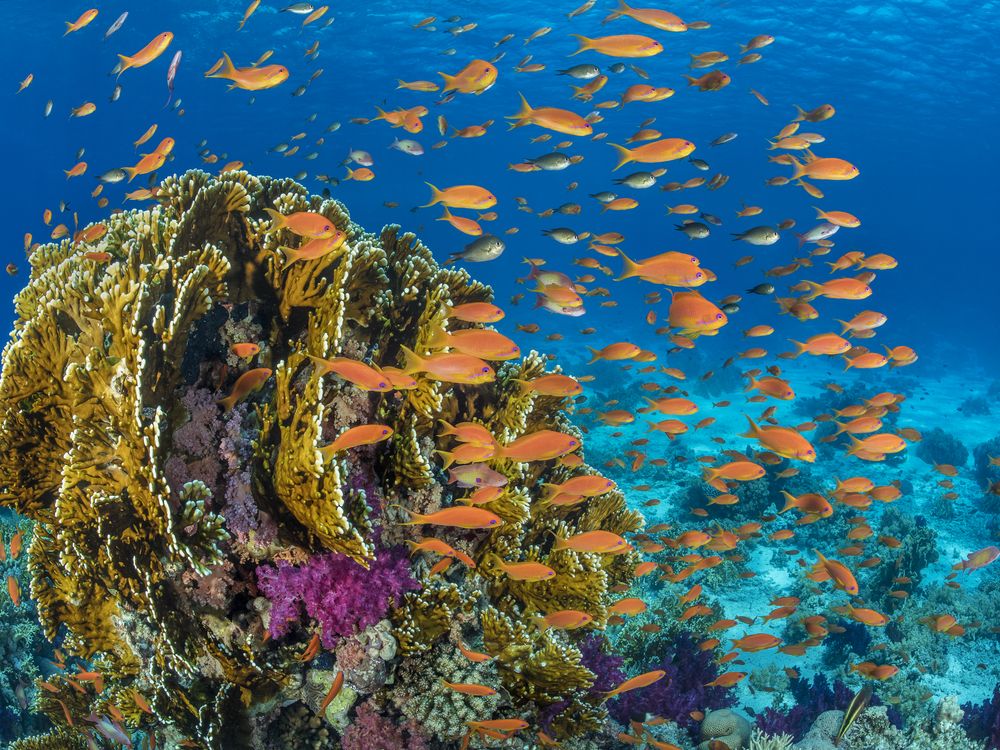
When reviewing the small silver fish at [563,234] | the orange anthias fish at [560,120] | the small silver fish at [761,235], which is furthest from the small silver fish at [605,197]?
the orange anthias fish at [560,120]

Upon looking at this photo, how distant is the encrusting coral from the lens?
375 cm

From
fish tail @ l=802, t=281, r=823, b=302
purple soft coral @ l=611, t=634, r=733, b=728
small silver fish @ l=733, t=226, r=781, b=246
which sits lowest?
purple soft coral @ l=611, t=634, r=733, b=728

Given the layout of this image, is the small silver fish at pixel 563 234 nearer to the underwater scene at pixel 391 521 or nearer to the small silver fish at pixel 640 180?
the underwater scene at pixel 391 521

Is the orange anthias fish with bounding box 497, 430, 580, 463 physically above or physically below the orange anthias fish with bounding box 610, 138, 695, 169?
below

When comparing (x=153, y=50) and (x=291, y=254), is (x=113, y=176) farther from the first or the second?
(x=291, y=254)

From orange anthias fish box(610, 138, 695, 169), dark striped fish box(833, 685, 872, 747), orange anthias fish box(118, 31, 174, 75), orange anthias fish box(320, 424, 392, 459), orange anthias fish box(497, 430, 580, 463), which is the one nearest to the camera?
orange anthias fish box(320, 424, 392, 459)

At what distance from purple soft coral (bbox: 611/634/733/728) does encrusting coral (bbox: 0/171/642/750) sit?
2096 mm

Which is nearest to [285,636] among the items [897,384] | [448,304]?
[448,304]

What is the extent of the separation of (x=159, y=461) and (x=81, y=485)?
2.44 ft

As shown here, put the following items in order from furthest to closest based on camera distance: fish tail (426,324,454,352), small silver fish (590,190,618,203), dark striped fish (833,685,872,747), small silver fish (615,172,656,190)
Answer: small silver fish (590,190,618,203) → small silver fish (615,172,656,190) → dark striped fish (833,685,872,747) → fish tail (426,324,454,352)

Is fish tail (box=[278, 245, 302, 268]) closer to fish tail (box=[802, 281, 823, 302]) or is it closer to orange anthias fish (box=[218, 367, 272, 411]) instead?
orange anthias fish (box=[218, 367, 272, 411])

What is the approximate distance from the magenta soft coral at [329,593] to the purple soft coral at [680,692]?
3967 millimetres

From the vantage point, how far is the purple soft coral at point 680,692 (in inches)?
265

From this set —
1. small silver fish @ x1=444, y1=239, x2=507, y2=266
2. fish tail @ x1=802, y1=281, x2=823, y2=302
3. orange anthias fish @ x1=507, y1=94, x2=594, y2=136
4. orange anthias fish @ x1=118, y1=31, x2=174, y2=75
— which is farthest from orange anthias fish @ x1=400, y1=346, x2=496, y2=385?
fish tail @ x1=802, y1=281, x2=823, y2=302
